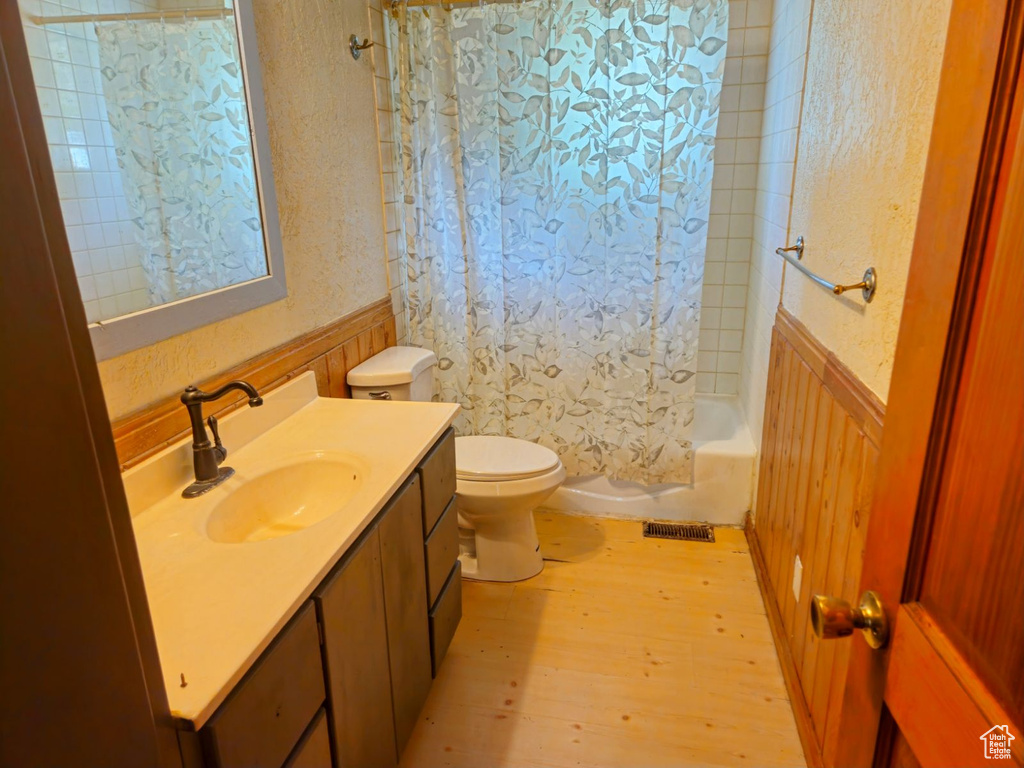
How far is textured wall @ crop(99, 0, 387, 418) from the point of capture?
4.68 feet

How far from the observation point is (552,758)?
1.67 m

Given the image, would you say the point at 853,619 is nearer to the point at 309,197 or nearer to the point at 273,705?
the point at 273,705

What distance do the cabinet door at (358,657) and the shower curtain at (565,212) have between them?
1.42 m

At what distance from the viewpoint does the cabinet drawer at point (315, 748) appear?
1046 millimetres

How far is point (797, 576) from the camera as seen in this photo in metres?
1.83

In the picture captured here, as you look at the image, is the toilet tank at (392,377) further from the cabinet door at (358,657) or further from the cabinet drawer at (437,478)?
the cabinet door at (358,657)

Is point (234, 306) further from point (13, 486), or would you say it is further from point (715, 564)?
point (715, 564)

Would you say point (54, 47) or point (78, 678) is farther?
point (54, 47)

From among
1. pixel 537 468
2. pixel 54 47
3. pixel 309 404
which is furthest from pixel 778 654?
pixel 54 47

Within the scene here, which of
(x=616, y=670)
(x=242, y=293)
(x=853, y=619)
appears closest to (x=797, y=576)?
(x=616, y=670)

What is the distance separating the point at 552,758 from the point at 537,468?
892mm

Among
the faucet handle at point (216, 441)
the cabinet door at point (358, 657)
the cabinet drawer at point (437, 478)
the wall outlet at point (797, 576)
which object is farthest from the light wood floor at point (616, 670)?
the faucet handle at point (216, 441)

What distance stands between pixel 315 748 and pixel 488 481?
3.82 feet

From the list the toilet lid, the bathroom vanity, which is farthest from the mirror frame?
the toilet lid
